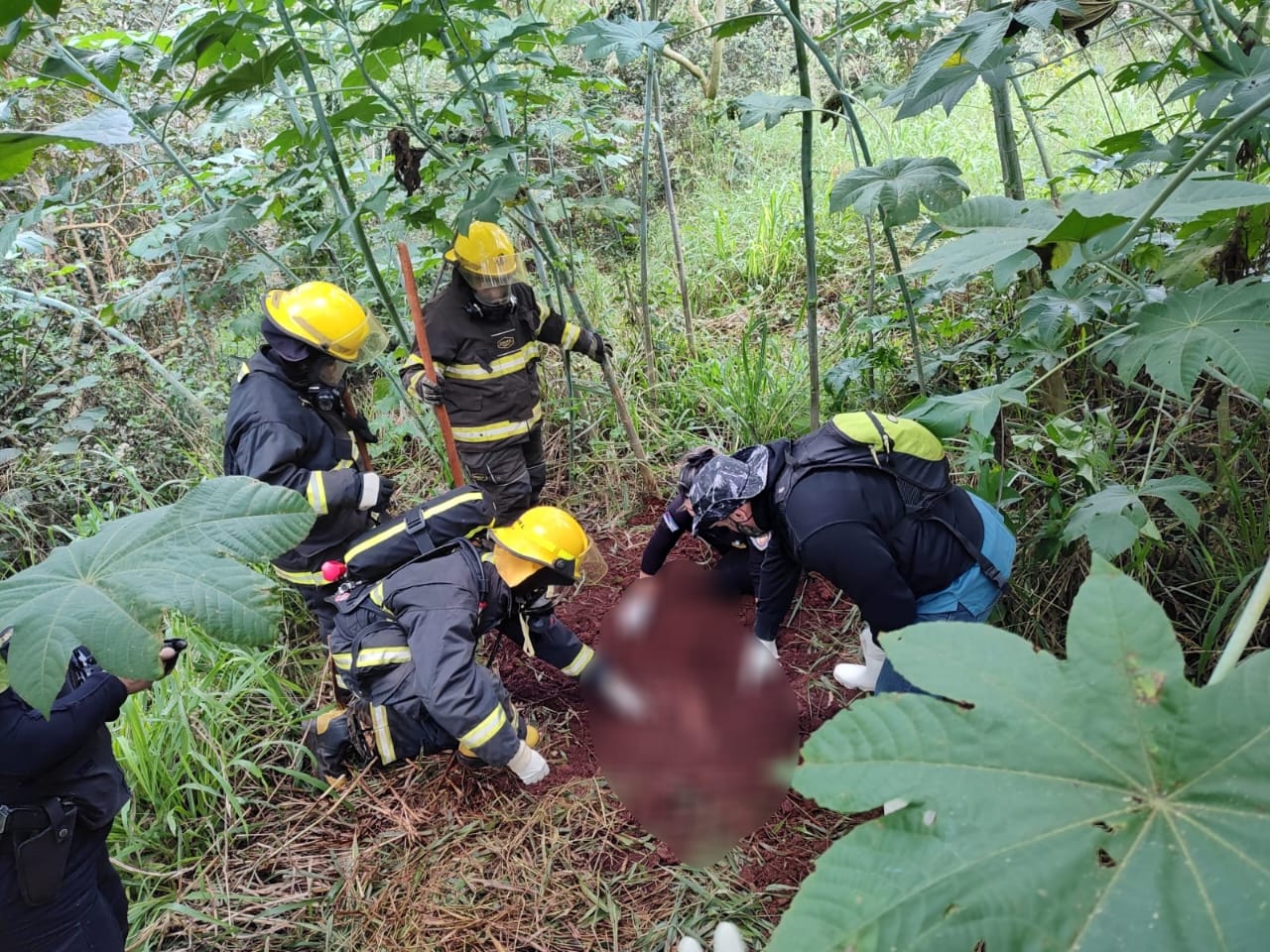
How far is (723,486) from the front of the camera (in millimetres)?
2250

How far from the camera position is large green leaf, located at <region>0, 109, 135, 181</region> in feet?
4.66

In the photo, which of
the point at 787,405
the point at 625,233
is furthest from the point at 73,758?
the point at 625,233

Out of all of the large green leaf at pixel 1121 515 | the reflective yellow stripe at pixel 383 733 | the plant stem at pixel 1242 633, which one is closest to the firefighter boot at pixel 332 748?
the reflective yellow stripe at pixel 383 733

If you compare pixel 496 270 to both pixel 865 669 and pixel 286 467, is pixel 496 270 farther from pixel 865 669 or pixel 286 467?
pixel 865 669

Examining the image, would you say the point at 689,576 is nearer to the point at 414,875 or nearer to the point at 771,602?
the point at 771,602

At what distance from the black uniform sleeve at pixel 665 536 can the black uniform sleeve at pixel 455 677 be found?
813 mm

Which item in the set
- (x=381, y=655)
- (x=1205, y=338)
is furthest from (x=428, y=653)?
(x=1205, y=338)

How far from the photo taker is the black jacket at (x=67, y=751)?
1.69 meters

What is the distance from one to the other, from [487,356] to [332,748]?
6.15 feet

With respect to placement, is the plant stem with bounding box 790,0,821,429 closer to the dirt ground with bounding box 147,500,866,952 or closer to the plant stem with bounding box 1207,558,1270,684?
the dirt ground with bounding box 147,500,866,952

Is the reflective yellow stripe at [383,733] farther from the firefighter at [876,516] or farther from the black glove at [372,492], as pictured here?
the firefighter at [876,516]

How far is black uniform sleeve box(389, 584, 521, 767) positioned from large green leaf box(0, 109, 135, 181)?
152 cm

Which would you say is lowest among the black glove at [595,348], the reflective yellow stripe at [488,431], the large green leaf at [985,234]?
the reflective yellow stripe at [488,431]

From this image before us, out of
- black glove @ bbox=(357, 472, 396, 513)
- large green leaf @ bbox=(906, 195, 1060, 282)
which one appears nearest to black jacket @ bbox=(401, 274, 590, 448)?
black glove @ bbox=(357, 472, 396, 513)
